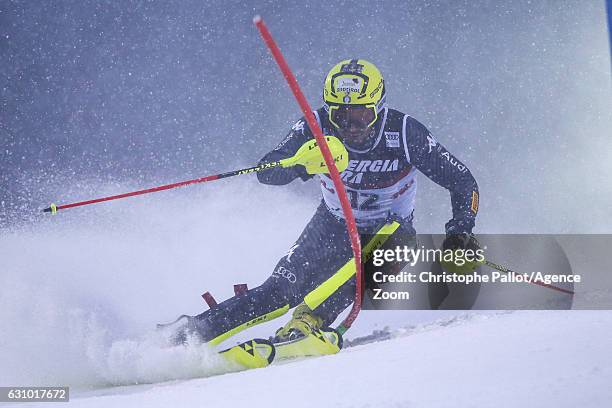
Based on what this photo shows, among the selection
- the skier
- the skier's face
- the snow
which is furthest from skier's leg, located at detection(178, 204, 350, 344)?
the skier's face

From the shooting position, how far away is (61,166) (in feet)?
9.05

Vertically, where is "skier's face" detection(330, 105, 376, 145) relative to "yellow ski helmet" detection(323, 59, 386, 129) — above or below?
below

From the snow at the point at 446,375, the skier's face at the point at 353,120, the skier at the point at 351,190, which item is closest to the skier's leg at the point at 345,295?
the skier at the point at 351,190

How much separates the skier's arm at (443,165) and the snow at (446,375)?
382 millimetres

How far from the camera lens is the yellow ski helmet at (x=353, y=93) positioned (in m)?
2.31

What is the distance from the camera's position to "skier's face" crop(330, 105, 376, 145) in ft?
7.62

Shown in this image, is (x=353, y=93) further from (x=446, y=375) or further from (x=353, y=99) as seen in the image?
(x=446, y=375)

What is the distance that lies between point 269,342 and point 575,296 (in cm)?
98

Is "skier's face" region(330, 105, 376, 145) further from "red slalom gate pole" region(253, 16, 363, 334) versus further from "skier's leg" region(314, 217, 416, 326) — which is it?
"skier's leg" region(314, 217, 416, 326)

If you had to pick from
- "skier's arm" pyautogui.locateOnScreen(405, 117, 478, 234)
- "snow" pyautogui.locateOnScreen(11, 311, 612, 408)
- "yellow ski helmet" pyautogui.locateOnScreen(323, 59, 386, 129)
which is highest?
"yellow ski helmet" pyautogui.locateOnScreen(323, 59, 386, 129)

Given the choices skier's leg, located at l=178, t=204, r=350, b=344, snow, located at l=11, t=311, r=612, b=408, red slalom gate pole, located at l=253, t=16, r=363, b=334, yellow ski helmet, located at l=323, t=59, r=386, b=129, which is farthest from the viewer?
yellow ski helmet, located at l=323, t=59, r=386, b=129

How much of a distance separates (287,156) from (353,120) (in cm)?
24

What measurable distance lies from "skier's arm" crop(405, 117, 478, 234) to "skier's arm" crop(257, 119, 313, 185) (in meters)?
0.33

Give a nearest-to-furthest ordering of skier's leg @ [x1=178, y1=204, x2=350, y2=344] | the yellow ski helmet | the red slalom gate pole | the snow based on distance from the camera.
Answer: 1. the snow
2. the red slalom gate pole
3. skier's leg @ [x1=178, y1=204, x2=350, y2=344]
4. the yellow ski helmet
